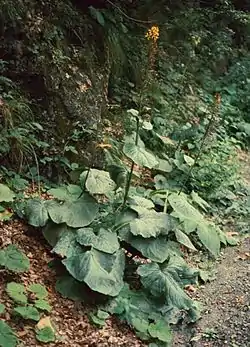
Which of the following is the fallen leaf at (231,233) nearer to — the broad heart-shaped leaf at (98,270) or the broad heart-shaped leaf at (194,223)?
the broad heart-shaped leaf at (194,223)

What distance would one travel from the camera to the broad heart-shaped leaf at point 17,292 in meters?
3.53

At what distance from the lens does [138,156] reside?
4238mm

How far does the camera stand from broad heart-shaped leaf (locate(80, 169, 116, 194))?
4.24 meters

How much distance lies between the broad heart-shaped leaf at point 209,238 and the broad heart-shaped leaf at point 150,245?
0.69 meters

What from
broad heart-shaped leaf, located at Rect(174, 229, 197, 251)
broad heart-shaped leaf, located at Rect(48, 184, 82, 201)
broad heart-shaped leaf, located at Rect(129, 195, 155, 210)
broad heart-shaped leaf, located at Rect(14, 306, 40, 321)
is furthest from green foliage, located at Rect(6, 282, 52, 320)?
broad heart-shaped leaf, located at Rect(174, 229, 197, 251)

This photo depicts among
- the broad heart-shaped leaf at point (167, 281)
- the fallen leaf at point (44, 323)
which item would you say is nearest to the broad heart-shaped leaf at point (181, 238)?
the broad heart-shaped leaf at point (167, 281)

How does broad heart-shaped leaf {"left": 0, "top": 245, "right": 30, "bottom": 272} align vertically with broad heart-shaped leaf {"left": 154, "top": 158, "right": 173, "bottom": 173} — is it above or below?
above

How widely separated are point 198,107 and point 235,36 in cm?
305

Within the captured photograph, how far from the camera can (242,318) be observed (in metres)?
4.20

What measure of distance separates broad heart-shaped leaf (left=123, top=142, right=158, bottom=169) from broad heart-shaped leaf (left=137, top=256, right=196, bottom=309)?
0.75m

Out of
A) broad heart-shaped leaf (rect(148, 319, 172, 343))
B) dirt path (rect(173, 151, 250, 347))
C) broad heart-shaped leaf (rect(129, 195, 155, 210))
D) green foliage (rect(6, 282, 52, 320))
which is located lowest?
dirt path (rect(173, 151, 250, 347))

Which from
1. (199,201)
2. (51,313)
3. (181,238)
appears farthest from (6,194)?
(199,201)

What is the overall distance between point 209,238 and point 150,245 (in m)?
0.89

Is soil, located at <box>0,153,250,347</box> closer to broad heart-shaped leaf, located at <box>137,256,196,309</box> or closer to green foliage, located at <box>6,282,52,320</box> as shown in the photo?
green foliage, located at <box>6,282,52,320</box>
